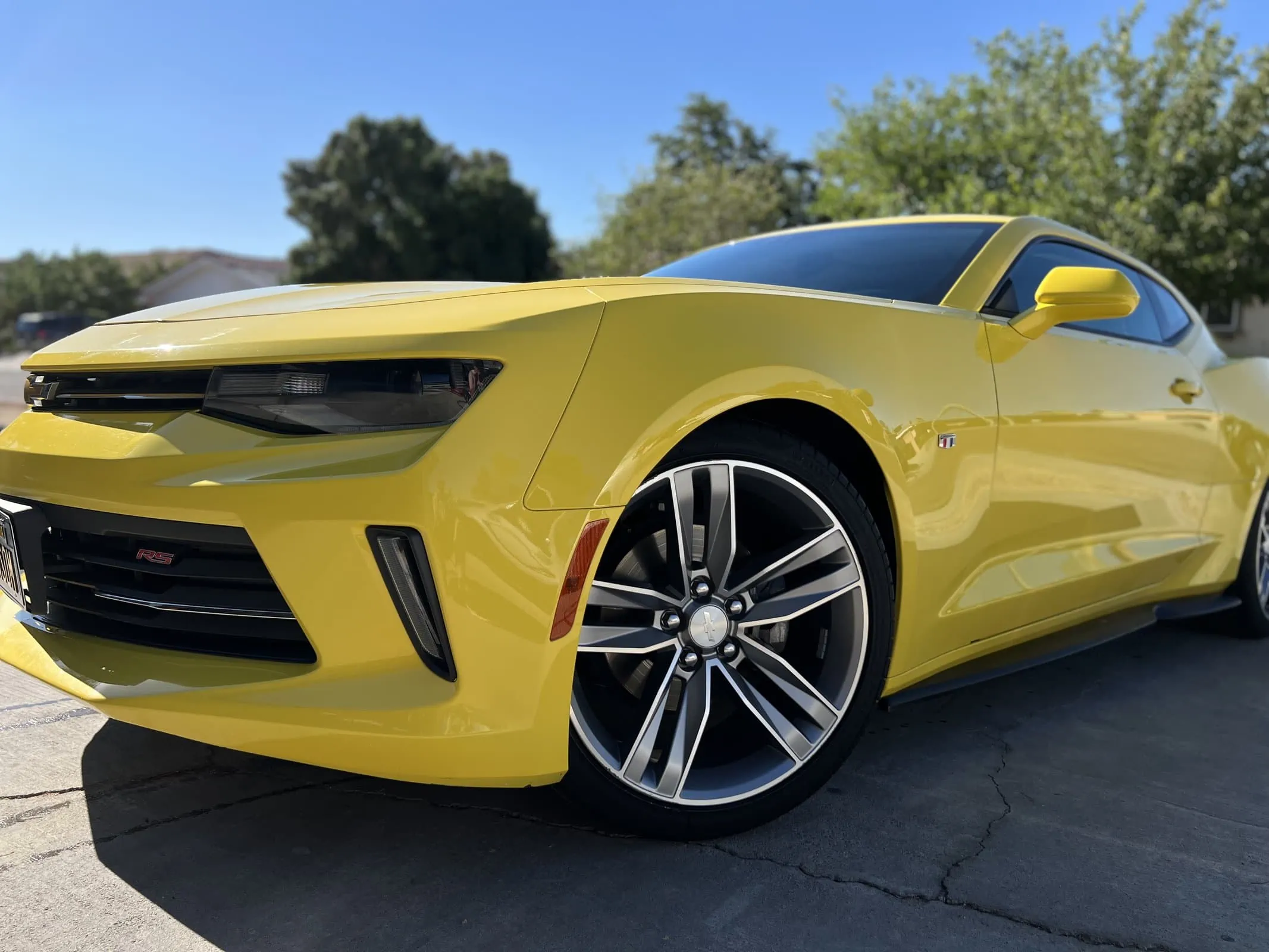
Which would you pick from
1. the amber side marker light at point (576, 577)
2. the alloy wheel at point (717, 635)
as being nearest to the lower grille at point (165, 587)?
the amber side marker light at point (576, 577)

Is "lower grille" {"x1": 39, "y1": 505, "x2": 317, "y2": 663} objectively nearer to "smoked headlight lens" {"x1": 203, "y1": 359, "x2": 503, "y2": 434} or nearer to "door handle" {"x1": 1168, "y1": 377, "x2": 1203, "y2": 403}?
"smoked headlight lens" {"x1": 203, "y1": 359, "x2": 503, "y2": 434}

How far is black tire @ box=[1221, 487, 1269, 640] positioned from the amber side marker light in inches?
123

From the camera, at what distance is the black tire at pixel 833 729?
193 cm

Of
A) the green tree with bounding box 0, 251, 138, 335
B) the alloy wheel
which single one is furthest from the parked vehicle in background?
the alloy wheel

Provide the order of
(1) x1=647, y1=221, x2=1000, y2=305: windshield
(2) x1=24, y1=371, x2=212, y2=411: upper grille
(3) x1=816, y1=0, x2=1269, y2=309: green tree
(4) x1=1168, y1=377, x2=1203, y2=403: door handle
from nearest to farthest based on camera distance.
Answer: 1. (2) x1=24, y1=371, x2=212, y2=411: upper grille
2. (1) x1=647, y1=221, x2=1000, y2=305: windshield
3. (4) x1=1168, y1=377, x2=1203, y2=403: door handle
4. (3) x1=816, y1=0, x2=1269, y2=309: green tree

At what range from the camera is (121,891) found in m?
1.84

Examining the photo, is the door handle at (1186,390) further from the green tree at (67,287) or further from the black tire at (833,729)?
the green tree at (67,287)

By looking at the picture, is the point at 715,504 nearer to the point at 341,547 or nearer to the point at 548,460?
the point at 548,460

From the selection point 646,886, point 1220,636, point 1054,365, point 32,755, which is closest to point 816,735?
point 646,886

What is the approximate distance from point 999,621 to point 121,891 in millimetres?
2092

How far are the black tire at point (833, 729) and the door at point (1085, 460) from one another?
35 cm

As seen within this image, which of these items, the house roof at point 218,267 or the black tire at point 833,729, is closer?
the black tire at point 833,729

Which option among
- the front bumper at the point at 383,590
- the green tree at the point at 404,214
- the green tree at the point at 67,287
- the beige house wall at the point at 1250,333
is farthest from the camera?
the green tree at the point at 67,287

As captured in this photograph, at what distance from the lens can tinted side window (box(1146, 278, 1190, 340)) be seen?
3.56 metres
